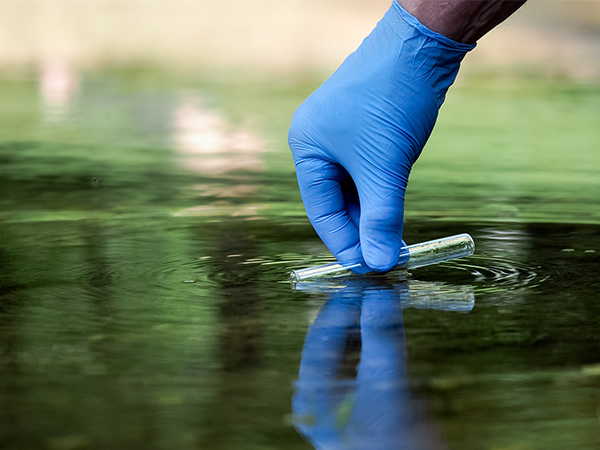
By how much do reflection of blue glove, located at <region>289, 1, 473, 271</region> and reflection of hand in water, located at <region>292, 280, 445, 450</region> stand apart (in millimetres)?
198

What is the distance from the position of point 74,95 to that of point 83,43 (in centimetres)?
365

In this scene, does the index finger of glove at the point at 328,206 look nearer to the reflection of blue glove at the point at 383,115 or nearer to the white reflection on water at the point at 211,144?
the reflection of blue glove at the point at 383,115

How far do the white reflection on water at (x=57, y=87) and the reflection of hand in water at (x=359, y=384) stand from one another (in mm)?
3696

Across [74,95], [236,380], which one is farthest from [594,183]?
[74,95]

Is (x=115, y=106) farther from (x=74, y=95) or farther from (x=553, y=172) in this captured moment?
(x=553, y=172)

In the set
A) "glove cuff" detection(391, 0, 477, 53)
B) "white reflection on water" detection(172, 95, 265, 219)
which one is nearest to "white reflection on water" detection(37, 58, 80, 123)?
"white reflection on water" detection(172, 95, 265, 219)

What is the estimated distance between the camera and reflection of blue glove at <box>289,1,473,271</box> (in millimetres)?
1771

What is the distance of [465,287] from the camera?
68.6 inches

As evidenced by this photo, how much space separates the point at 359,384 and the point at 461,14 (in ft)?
2.60

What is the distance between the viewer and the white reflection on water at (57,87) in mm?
5293

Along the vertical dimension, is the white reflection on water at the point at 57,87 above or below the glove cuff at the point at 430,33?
below

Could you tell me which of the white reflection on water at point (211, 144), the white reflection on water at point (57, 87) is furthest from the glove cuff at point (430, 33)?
the white reflection on water at point (57, 87)

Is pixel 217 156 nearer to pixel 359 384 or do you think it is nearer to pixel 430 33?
pixel 430 33

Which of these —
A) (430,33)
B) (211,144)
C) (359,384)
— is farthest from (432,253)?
(211,144)
